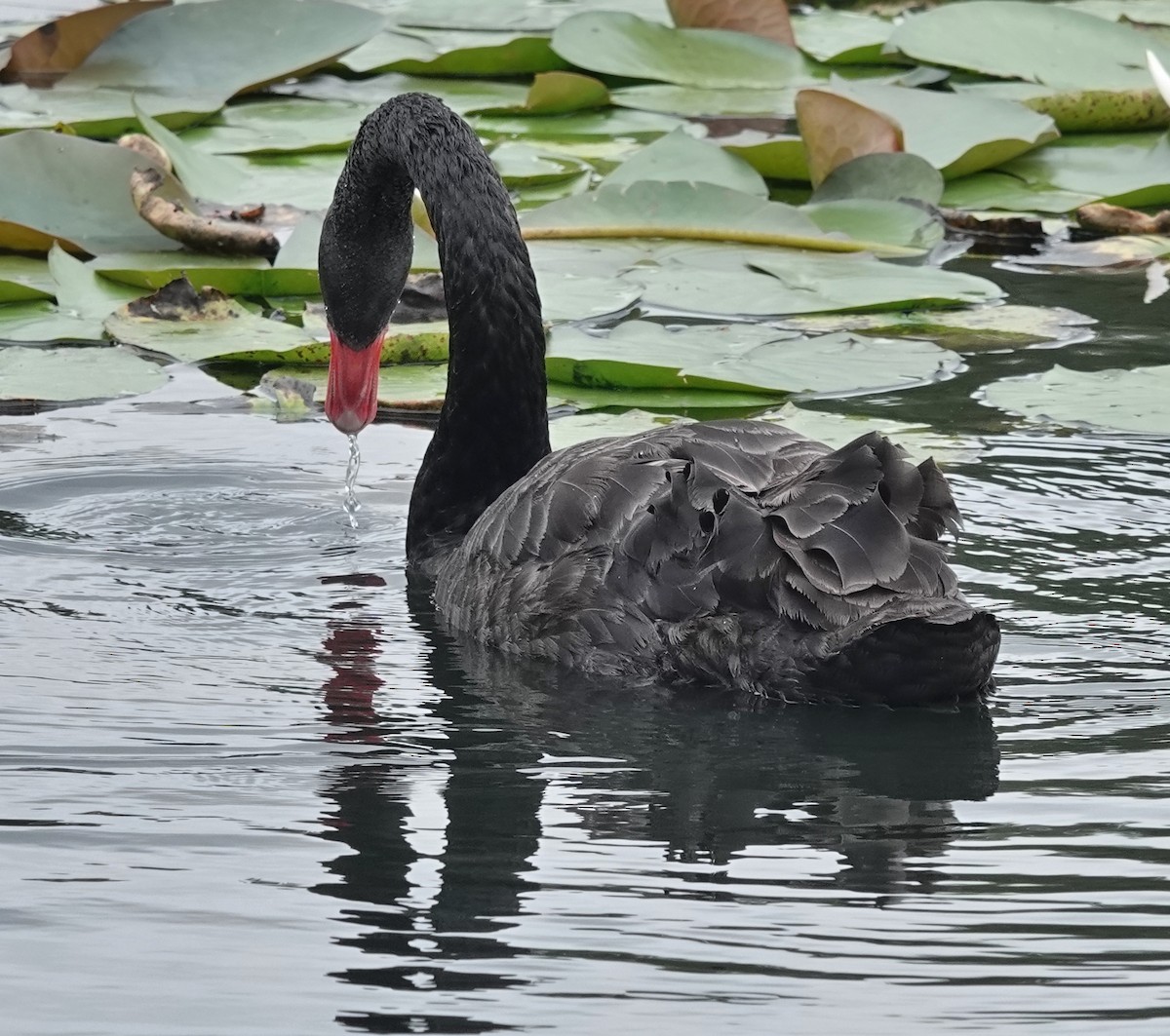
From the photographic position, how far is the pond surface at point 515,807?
293 centimetres

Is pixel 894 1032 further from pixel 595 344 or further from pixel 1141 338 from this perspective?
pixel 1141 338

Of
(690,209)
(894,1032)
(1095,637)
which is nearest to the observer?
(894,1032)

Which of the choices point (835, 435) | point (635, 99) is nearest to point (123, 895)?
point (835, 435)

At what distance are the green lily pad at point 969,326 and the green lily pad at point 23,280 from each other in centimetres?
253

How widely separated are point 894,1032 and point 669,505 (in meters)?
1.60

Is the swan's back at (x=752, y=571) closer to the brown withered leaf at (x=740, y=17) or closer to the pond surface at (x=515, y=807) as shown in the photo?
the pond surface at (x=515, y=807)

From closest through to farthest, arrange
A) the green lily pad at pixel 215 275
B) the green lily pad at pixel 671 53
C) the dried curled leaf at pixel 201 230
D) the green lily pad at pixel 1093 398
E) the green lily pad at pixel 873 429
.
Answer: the green lily pad at pixel 873 429, the green lily pad at pixel 1093 398, the green lily pad at pixel 215 275, the dried curled leaf at pixel 201 230, the green lily pad at pixel 671 53

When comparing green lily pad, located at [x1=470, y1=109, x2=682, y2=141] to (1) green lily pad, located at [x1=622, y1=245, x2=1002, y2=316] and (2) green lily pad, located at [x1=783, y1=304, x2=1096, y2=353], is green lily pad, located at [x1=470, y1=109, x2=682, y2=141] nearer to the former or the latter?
(1) green lily pad, located at [x1=622, y1=245, x2=1002, y2=316]

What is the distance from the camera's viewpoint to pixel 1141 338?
686cm

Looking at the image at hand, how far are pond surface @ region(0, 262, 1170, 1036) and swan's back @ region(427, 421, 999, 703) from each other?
0.10 metres

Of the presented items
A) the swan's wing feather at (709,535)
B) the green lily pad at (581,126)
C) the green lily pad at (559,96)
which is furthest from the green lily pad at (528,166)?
the swan's wing feather at (709,535)

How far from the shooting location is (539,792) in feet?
12.3

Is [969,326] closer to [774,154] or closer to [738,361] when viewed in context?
[738,361]

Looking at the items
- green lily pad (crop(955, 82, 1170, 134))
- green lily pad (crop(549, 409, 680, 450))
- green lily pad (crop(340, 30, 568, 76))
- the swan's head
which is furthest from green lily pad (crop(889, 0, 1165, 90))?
the swan's head
